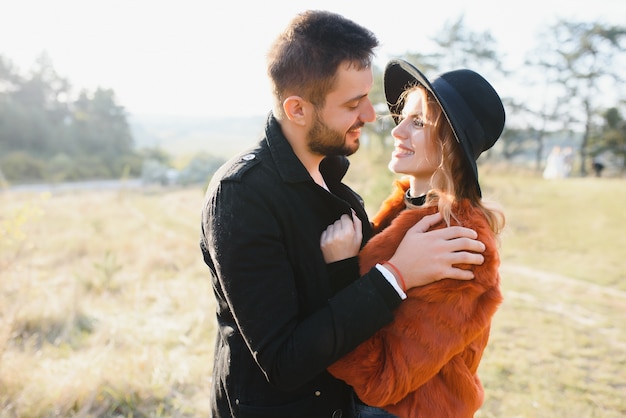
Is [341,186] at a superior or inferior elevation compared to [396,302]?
superior

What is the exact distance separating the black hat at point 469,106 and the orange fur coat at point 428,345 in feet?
0.79

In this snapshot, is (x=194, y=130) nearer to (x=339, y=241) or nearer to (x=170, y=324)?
(x=170, y=324)

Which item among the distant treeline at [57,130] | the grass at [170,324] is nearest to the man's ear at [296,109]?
the grass at [170,324]

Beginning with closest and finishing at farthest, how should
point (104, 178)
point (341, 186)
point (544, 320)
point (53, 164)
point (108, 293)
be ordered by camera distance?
point (341, 186) < point (544, 320) < point (108, 293) < point (53, 164) < point (104, 178)

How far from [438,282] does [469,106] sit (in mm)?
667

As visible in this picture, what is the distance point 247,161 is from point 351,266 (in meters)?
0.50

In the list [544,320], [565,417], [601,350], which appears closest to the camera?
[565,417]

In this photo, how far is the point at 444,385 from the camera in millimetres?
1628

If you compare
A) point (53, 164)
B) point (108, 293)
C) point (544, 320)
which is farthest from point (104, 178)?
point (544, 320)

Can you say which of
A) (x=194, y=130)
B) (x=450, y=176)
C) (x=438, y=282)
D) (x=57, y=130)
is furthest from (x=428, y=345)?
(x=194, y=130)

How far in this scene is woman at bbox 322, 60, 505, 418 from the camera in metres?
1.47

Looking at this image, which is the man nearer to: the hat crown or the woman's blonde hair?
the woman's blonde hair

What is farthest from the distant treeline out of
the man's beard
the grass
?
the man's beard

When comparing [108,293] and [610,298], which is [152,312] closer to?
[108,293]
